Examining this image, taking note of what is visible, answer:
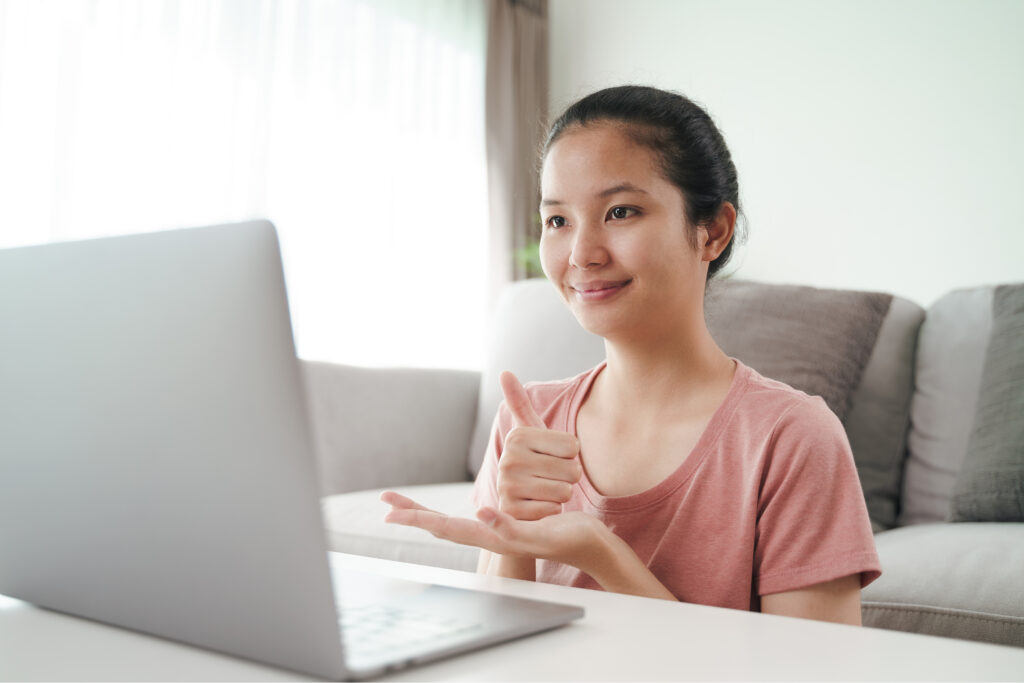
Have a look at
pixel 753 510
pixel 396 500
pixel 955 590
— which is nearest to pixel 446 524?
pixel 396 500

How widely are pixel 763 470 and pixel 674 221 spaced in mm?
330

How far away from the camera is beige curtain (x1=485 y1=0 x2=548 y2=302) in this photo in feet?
12.6

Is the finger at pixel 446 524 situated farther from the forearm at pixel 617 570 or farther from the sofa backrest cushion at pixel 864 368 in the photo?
the sofa backrest cushion at pixel 864 368

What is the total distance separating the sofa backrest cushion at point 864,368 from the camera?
1.82 metres

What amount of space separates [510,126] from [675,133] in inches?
112

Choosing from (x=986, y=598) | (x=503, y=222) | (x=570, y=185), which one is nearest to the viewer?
(x=570, y=185)

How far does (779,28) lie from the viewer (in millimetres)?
3422

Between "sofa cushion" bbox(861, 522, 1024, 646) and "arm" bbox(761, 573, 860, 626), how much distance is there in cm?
40

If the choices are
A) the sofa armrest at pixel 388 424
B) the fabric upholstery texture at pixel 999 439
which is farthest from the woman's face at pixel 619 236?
the sofa armrest at pixel 388 424

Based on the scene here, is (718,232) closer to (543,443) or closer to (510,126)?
(543,443)

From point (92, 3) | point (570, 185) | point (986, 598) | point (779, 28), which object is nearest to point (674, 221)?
point (570, 185)

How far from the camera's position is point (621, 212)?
108 cm

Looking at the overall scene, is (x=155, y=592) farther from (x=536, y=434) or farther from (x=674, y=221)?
(x=674, y=221)

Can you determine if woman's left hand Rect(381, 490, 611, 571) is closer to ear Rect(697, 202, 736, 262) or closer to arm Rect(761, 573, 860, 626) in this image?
arm Rect(761, 573, 860, 626)
